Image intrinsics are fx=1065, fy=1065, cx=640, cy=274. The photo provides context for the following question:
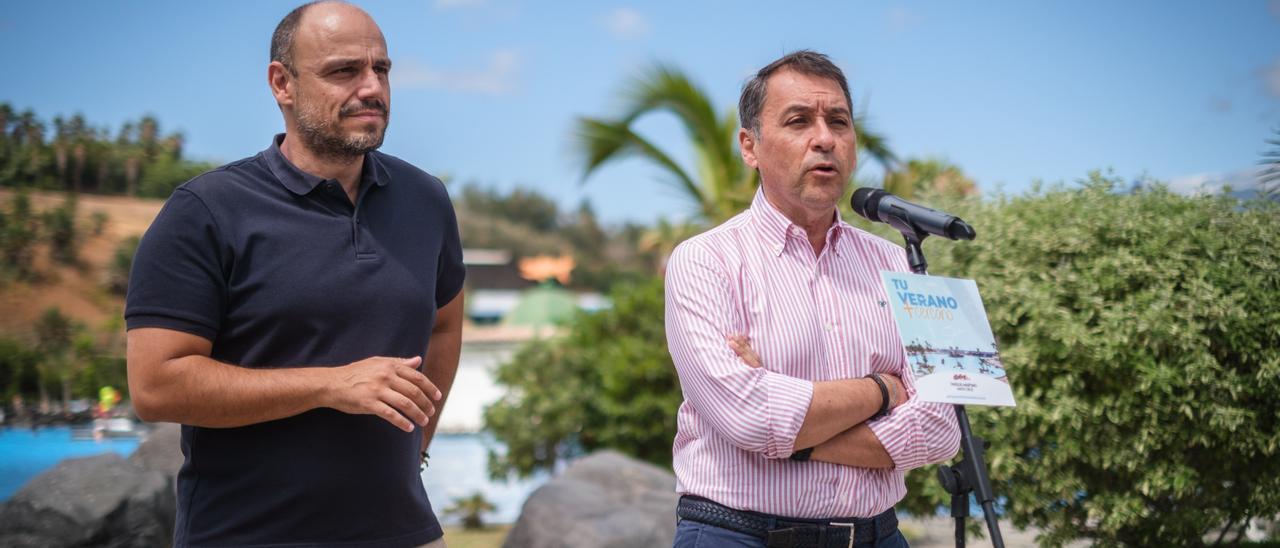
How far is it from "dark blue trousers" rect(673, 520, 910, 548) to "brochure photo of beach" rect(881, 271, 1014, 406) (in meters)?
0.47

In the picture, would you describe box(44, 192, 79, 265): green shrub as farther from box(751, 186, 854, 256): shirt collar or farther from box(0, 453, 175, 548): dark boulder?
box(751, 186, 854, 256): shirt collar

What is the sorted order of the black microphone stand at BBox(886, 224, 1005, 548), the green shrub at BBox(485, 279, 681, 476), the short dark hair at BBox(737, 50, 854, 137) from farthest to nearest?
the green shrub at BBox(485, 279, 681, 476) → the short dark hair at BBox(737, 50, 854, 137) → the black microphone stand at BBox(886, 224, 1005, 548)

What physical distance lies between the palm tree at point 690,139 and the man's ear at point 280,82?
10.3 meters

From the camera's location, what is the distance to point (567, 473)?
8.54m

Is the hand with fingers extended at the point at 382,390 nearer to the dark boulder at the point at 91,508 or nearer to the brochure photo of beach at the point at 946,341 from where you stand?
the brochure photo of beach at the point at 946,341

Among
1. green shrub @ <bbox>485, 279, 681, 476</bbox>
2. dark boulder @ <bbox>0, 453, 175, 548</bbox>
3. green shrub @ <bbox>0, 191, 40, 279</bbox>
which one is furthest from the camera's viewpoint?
green shrub @ <bbox>485, 279, 681, 476</bbox>

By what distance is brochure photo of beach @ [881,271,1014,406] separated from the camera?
7.65 feet

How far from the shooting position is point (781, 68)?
111 inches

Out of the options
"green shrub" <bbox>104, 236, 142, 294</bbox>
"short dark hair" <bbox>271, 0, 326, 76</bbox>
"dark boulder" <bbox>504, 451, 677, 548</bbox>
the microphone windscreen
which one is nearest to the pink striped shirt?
the microphone windscreen

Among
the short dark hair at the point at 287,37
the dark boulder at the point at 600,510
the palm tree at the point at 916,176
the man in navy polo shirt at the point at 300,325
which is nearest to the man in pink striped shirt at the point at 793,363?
the man in navy polo shirt at the point at 300,325

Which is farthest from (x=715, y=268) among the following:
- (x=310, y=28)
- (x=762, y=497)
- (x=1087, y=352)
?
(x=1087, y=352)

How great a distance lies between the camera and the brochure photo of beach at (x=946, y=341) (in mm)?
2332

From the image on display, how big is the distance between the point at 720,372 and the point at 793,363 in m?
0.21

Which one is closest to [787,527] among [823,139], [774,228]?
[774,228]
